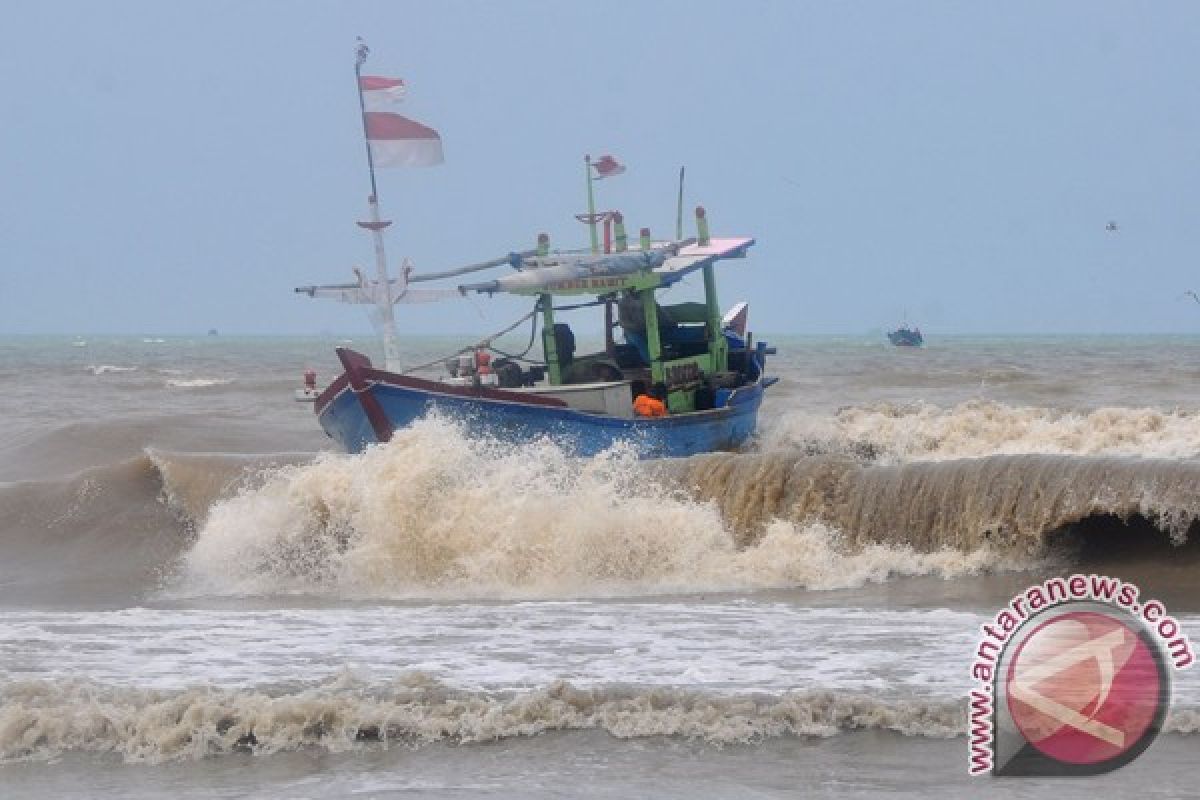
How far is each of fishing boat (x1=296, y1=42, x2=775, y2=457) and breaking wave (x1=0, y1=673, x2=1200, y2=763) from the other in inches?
346

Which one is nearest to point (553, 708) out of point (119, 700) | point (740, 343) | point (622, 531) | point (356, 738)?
point (356, 738)

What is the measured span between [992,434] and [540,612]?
1577 cm

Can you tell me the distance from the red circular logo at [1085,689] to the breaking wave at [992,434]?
13088 mm

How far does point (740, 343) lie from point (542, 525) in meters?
8.65

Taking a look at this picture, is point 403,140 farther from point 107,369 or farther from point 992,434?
point 107,369

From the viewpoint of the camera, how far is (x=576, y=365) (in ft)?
60.1

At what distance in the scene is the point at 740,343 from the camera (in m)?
21.4

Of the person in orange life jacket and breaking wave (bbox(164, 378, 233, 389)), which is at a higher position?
the person in orange life jacket

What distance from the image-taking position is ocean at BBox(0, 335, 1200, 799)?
681cm

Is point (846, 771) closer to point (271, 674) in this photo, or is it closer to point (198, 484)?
point (271, 674)

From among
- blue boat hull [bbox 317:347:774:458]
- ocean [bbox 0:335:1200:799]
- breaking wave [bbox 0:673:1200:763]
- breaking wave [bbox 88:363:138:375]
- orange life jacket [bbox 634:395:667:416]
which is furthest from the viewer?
breaking wave [bbox 88:363:138:375]

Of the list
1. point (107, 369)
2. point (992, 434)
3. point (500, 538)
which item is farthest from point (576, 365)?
point (107, 369)

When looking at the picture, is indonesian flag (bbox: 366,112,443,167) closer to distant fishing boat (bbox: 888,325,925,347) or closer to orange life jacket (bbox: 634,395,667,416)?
orange life jacket (bbox: 634,395,667,416)

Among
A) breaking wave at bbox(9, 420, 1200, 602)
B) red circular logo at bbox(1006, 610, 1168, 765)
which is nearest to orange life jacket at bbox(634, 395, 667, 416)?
breaking wave at bbox(9, 420, 1200, 602)
